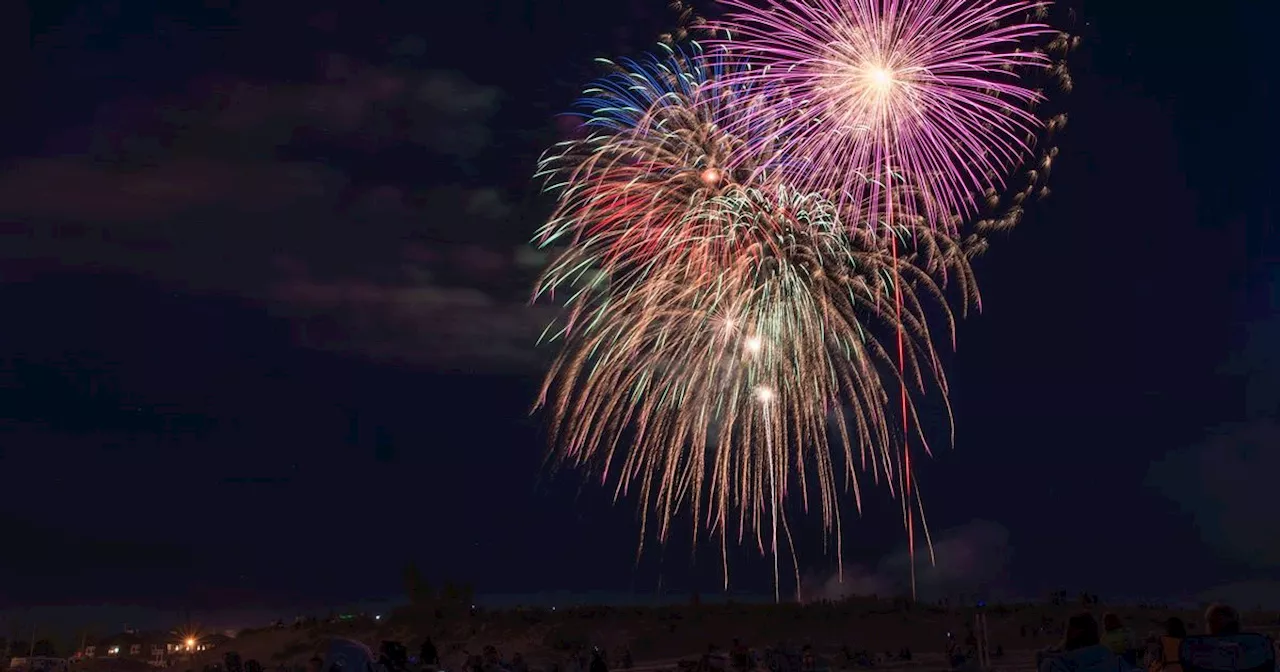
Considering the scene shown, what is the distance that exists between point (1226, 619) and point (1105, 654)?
1.19 meters

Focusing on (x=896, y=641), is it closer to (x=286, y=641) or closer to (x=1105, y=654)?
(x=286, y=641)

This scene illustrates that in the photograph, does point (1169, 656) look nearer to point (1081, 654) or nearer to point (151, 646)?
point (1081, 654)

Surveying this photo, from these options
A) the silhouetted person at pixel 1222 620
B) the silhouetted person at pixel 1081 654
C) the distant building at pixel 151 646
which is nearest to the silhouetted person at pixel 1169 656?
the silhouetted person at pixel 1222 620

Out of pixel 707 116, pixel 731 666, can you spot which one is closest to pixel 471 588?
pixel 731 666

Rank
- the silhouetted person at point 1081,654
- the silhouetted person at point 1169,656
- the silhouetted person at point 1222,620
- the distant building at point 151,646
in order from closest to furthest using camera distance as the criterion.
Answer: the silhouetted person at point 1081,654
the silhouetted person at point 1222,620
the silhouetted person at point 1169,656
the distant building at point 151,646

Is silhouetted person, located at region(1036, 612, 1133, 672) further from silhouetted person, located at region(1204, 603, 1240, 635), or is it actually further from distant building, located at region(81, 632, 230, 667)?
distant building, located at region(81, 632, 230, 667)

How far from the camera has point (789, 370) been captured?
24.3 m

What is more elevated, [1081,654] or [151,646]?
[1081,654]

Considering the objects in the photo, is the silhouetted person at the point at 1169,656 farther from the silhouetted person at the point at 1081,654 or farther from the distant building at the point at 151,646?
the distant building at the point at 151,646

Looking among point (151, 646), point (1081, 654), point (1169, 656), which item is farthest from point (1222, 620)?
point (151, 646)

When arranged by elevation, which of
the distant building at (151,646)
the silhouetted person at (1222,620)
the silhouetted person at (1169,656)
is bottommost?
the distant building at (151,646)

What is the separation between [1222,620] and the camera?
23.0 ft

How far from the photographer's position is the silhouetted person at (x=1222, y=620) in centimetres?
702

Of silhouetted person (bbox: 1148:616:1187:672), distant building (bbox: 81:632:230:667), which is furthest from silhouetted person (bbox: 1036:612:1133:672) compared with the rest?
distant building (bbox: 81:632:230:667)
